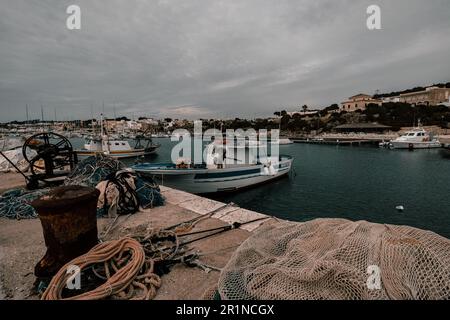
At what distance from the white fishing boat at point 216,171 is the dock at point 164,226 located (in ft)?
20.5

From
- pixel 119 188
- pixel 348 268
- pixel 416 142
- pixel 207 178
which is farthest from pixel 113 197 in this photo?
pixel 416 142

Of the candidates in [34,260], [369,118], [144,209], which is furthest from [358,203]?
[369,118]

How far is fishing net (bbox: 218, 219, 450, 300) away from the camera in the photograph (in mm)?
1938

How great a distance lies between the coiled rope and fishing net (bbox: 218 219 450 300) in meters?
1.13

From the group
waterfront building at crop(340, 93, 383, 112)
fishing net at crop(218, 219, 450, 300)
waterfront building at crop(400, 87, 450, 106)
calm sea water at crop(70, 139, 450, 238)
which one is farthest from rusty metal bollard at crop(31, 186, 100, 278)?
waterfront building at crop(340, 93, 383, 112)

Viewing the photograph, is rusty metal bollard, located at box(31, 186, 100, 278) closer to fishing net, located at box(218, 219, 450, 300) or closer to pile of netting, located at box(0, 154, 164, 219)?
fishing net, located at box(218, 219, 450, 300)

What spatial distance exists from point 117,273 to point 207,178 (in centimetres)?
1113

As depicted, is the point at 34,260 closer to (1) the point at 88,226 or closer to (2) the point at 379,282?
(1) the point at 88,226

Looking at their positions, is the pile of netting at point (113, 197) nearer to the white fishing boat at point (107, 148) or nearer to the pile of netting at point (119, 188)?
the pile of netting at point (119, 188)

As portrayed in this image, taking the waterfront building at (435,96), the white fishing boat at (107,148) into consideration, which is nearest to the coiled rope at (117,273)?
the white fishing boat at (107,148)

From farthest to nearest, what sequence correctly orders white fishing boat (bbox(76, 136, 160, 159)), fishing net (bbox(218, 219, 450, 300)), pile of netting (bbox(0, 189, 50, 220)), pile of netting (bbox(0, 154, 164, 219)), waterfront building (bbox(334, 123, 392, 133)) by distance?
waterfront building (bbox(334, 123, 392, 133))
white fishing boat (bbox(76, 136, 160, 159))
pile of netting (bbox(0, 154, 164, 219))
pile of netting (bbox(0, 189, 50, 220))
fishing net (bbox(218, 219, 450, 300))

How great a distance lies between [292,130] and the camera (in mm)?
102875

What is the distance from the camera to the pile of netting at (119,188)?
5.51 meters

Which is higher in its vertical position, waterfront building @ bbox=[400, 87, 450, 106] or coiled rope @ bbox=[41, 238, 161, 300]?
waterfront building @ bbox=[400, 87, 450, 106]
